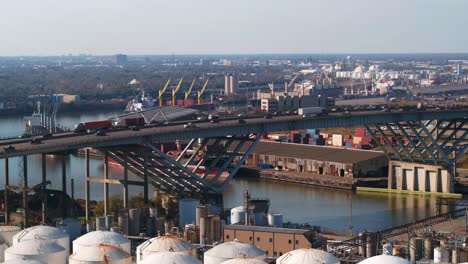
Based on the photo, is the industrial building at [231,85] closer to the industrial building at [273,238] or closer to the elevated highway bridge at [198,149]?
the elevated highway bridge at [198,149]

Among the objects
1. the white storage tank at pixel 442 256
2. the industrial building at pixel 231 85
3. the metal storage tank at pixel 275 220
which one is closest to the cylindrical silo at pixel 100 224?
the metal storage tank at pixel 275 220

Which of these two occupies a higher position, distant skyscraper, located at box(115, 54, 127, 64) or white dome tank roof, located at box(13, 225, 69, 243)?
distant skyscraper, located at box(115, 54, 127, 64)

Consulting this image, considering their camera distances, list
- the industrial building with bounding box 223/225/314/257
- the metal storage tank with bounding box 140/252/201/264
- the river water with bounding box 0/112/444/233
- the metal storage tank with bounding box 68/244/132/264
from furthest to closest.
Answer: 1. the river water with bounding box 0/112/444/233
2. the industrial building with bounding box 223/225/314/257
3. the metal storage tank with bounding box 68/244/132/264
4. the metal storage tank with bounding box 140/252/201/264

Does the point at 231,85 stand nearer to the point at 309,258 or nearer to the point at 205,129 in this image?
the point at 205,129

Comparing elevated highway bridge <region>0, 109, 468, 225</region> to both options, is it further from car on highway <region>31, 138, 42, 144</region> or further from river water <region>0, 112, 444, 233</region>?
river water <region>0, 112, 444, 233</region>

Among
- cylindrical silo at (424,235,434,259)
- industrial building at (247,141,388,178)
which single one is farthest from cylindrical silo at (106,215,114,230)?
industrial building at (247,141,388,178)

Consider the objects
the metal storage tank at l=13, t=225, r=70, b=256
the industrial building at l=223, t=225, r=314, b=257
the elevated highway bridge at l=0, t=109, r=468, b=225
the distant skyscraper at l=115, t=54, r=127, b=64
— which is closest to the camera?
the metal storage tank at l=13, t=225, r=70, b=256

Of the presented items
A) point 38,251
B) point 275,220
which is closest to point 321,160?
point 275,220

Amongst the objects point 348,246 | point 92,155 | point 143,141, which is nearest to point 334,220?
point 143,141
